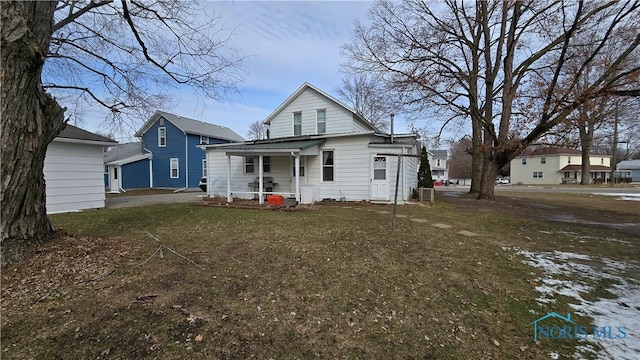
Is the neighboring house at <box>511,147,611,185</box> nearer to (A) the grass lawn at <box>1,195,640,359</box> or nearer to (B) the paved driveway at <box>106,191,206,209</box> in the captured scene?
(B) the paved driveway at <box>106,191,206,209</box>

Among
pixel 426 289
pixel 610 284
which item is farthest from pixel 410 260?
pixel 610 284

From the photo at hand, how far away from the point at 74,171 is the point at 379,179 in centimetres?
1264

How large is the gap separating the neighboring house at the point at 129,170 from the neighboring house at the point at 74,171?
13.1 meters

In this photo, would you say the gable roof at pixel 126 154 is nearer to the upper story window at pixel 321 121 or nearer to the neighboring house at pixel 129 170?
the neighboring house at pixel 129 170

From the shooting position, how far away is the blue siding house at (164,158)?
2441 centimetres

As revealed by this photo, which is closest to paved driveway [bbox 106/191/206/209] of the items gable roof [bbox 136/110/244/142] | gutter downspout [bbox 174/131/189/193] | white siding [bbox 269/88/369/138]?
white siding [bbox 269/88/369/138]

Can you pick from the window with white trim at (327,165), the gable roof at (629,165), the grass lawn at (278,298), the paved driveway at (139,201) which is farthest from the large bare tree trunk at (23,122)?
the gable roof at (629,165)

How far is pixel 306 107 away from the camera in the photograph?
53.3 feet

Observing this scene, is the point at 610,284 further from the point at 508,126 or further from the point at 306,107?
the point at 306,107

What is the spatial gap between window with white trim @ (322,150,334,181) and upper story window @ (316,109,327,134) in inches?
97.1

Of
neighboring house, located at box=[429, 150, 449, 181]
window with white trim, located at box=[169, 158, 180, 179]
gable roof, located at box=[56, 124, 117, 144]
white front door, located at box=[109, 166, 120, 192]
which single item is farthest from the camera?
neighboring house, located at box=[429, 150, 449, 181]

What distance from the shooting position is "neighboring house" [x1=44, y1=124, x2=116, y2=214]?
33.9 ft

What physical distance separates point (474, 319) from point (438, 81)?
1464cm

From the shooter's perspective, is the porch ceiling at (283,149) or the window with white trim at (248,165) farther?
the window with white trim at (248,165)
